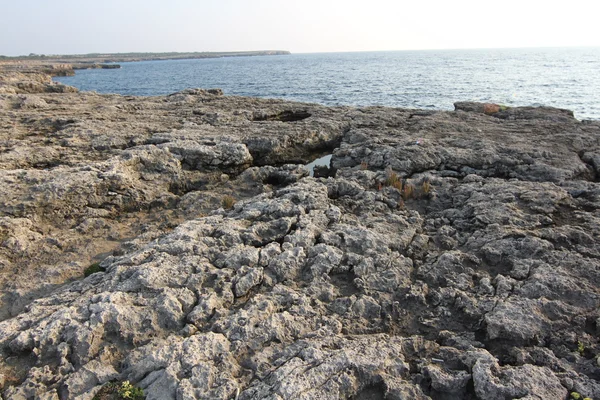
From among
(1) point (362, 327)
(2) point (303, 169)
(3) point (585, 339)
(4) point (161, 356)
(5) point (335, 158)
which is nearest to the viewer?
(4) point (161, 356)

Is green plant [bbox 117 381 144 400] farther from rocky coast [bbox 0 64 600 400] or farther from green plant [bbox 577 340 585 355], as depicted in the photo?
green plant [bbox 577 340 585 355]

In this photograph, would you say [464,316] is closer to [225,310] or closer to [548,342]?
[548,342]

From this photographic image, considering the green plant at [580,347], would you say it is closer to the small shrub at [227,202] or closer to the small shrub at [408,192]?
the small shrub at [408,192]

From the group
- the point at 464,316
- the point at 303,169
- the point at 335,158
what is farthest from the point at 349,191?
the point at 464,316

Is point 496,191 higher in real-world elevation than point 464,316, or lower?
higher

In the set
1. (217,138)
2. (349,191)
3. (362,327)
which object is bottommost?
(362,327)

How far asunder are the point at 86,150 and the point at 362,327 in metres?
13.1

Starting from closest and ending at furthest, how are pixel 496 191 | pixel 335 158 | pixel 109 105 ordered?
1. pixel 496 191
2. pixel 335 158
3. pixel 109 105

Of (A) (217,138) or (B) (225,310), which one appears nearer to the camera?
(B) (225,310)

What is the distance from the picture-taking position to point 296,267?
8.51 meters

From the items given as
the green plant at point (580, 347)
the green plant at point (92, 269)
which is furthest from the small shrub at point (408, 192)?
the green plant at point (92, 269)

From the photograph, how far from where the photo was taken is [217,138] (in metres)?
15.9

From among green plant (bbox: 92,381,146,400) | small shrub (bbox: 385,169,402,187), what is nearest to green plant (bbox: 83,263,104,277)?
green plant (bbox: 92,381,146,400)

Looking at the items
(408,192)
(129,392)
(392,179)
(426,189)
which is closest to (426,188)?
(426,189)
